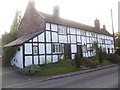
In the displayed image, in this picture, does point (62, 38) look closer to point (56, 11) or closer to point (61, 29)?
point (61, 29)

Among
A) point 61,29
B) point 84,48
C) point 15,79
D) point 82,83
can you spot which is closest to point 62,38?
point 61,29

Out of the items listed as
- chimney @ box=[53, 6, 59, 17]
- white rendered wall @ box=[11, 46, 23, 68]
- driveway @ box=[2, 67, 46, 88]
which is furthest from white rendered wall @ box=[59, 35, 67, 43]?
driveway @ box=[2, 67, 46, 88]

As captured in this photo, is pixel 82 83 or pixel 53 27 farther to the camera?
pixel 53 27

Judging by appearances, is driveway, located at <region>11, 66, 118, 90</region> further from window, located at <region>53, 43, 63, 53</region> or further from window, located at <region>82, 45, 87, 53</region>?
window, located at <region>82, 45, 87, 53</region>

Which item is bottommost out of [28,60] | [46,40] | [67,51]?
[28,60]

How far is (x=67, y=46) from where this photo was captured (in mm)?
23219

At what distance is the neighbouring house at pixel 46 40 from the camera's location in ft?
58.6

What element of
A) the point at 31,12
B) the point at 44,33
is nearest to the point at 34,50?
the point at 44,33

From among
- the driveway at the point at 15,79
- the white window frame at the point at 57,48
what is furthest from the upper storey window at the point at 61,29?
the driveway at the point at 15,79

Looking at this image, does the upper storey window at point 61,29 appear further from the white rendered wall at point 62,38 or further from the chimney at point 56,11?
the chimney at point 56,11

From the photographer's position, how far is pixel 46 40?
1967 cm

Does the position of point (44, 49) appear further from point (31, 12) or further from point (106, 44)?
point (106, 44)

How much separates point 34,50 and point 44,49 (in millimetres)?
1622

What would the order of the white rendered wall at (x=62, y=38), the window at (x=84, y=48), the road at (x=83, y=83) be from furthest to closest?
the window at (x=84, y=48)
the white rendered wall at (x=62, y=38)
the road at (x=83, y=83)
